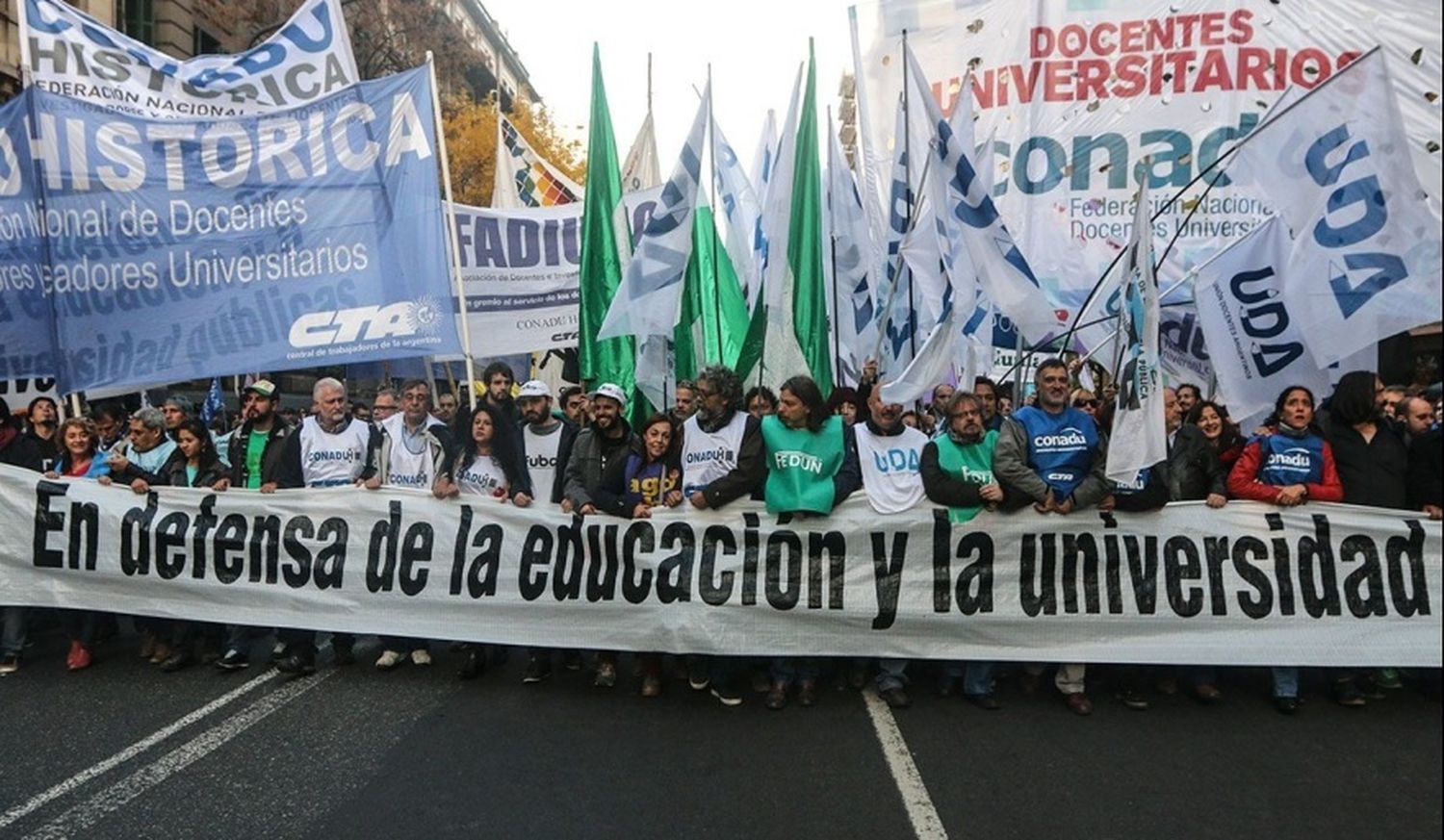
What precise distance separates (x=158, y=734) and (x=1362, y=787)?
204 inches

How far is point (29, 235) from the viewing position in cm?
651

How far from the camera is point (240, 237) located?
6.36 m

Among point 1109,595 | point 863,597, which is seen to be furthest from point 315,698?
point 1109,595

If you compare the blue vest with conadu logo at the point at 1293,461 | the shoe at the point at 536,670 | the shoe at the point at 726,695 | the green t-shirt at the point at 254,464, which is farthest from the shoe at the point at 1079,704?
the green t-shirt at the point at 254,464

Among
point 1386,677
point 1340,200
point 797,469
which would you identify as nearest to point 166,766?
point 797,469

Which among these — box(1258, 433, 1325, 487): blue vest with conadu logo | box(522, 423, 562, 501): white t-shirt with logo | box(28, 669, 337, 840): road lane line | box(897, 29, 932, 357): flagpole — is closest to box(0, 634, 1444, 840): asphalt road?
box(28, 669, 337, 840): road lane line

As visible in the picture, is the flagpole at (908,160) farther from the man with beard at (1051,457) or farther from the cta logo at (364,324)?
the cta logo at (364,324)

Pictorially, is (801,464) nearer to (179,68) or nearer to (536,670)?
(536,670)

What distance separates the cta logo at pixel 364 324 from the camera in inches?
244

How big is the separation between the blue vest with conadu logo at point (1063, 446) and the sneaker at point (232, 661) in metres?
4.68

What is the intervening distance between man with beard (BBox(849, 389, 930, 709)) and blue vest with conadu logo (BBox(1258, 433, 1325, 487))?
180 centimetres

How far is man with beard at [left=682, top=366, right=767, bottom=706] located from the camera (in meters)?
5.23

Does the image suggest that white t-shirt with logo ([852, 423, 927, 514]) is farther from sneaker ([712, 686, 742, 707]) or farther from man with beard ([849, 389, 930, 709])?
sneaker ([712, 686, 742, 707])

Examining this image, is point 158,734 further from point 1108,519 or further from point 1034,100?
point 1034,100
